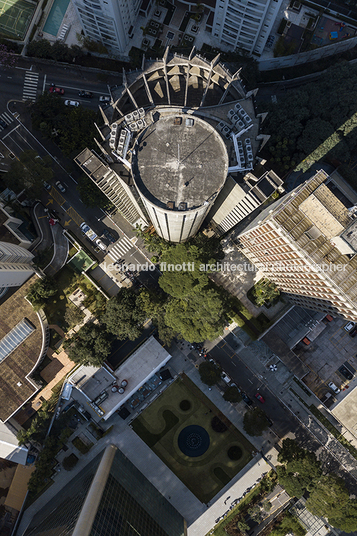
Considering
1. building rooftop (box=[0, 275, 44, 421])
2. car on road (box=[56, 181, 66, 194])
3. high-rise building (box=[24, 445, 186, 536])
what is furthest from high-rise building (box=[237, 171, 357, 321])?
building rooftop (box=[0, 275, 44, 421])

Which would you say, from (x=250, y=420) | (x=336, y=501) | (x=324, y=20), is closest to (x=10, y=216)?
(x=250, y=420)

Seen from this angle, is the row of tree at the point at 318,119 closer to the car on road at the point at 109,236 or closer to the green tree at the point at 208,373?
the car on road at the point at 109,236

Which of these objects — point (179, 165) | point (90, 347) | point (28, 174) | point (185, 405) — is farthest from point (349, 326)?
point (28, 174)

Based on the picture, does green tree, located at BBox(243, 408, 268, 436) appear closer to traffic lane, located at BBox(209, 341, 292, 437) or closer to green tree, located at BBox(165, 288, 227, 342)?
traffic lane, located at BBox(209, 341, 292, 437)

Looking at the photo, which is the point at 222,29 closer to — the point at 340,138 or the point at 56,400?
the point at 340,138

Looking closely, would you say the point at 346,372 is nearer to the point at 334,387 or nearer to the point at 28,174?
the point at 334,387

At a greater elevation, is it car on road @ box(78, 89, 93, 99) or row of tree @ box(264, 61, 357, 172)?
car on road @ box(78, 89, 93, 99)
